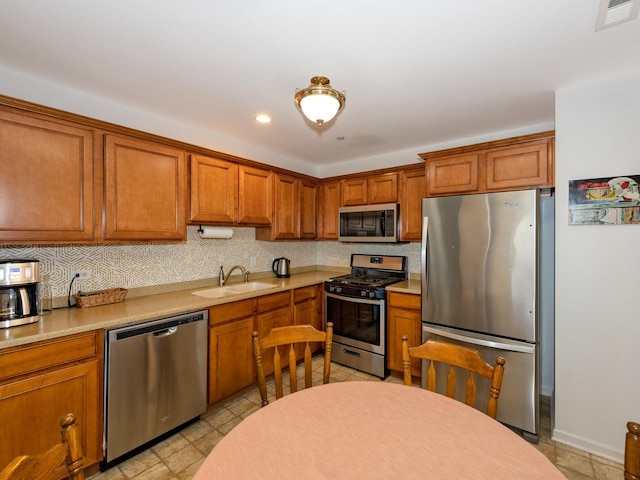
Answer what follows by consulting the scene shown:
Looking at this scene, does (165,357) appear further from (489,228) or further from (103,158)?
(489,228)

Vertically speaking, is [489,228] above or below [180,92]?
below

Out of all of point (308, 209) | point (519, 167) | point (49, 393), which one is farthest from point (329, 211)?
point (49, 393)

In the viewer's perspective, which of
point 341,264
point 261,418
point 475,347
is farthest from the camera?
point 341,264

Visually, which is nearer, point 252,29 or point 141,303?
point 252,29

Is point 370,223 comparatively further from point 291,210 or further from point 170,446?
point 170,446

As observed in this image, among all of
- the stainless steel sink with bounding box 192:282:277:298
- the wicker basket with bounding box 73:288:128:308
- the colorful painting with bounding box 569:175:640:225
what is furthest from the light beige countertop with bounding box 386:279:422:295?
the wicker basket with bounding box 73:288:128:308

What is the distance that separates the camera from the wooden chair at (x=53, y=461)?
0.67 metres

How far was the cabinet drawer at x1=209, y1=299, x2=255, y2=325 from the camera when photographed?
2.44 metres

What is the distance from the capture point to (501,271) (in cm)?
227

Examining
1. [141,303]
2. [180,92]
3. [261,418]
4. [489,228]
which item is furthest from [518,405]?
[180,92]

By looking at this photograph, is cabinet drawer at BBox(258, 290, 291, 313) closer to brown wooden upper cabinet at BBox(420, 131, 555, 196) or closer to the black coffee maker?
the black coffee maker

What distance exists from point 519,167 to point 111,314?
3.15 m

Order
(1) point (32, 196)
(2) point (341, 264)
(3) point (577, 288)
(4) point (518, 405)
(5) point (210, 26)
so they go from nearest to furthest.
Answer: (5) point (210, 26) → (1) point (32, 196) → (3) point (577, 288) → (4) point (518, 405) → (2) point (341, 264)

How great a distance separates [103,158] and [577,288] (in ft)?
10.9
